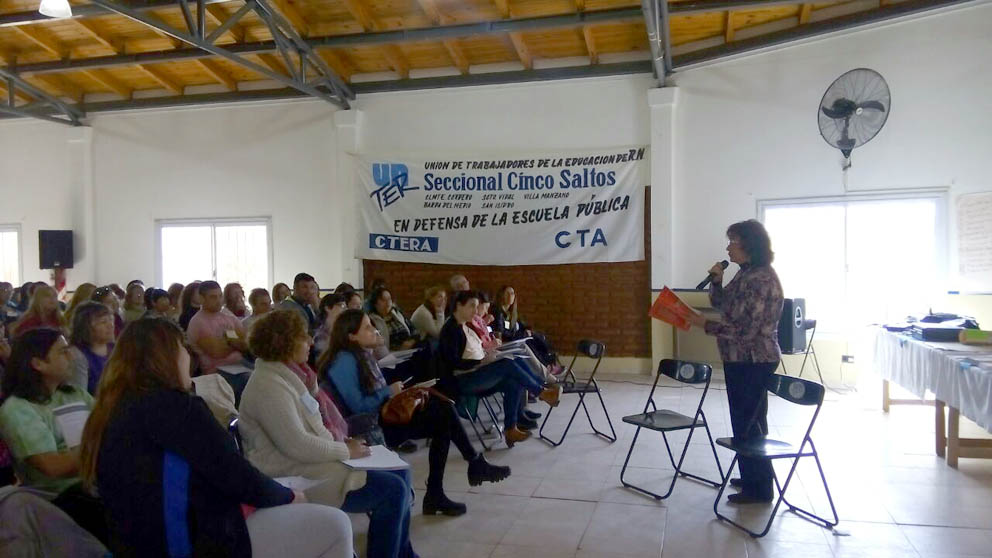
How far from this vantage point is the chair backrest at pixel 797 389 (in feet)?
10.4

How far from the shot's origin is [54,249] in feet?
29.8

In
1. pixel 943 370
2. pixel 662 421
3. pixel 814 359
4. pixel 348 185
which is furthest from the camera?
pixel 348 185

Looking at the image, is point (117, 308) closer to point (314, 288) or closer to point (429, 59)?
point (314, 288)

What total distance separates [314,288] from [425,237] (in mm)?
Result: 2461

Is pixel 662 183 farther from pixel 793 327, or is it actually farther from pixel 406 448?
pixel 406 448

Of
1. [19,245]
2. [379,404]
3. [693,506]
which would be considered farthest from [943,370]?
[19,245]

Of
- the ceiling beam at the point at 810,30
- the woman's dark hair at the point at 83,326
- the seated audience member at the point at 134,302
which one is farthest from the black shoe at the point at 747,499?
the ceiling beam at the point at 810,30

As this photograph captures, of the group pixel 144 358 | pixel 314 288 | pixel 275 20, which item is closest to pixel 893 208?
pixel 314 288

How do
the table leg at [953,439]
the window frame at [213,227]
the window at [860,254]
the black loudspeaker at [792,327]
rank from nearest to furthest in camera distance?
the table leg at [953,439]
the black loudspeaker at [792,327]
the window at [860,254]
the window frame at [213,227]

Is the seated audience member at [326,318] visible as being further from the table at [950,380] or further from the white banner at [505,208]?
the table at [950,380]

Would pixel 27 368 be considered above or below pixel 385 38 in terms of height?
below

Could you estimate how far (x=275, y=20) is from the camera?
687cm

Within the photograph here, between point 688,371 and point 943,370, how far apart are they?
4.91ft

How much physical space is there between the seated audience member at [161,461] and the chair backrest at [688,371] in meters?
2.63
